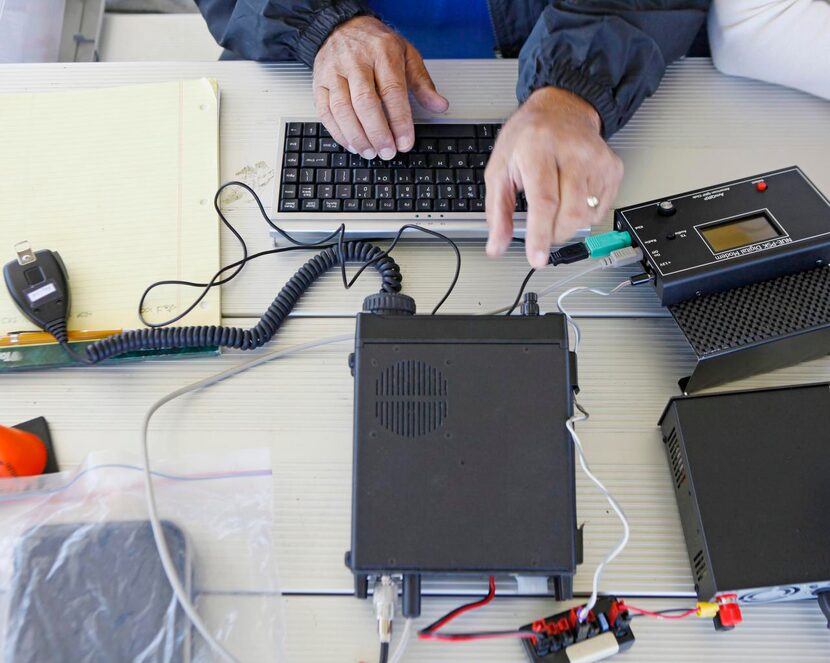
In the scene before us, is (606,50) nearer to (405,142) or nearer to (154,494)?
(405,142)

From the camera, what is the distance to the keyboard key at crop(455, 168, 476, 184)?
0.86m

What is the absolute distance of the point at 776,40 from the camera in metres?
0.91

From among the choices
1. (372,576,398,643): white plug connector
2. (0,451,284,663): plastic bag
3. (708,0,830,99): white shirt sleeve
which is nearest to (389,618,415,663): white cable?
(372,576,398,643): white plug connector

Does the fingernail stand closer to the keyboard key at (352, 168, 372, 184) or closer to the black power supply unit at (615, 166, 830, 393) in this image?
the keyboard key at (352, 168, 372, 184)

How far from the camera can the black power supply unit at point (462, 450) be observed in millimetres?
613

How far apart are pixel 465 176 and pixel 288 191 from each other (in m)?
0.22

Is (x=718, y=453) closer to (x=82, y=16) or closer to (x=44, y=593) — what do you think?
(x=44, y=593)

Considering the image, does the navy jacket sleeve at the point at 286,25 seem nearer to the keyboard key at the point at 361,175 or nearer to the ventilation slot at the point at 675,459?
the keyboard key at the point at 361,175

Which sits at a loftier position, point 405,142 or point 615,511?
point 405,142

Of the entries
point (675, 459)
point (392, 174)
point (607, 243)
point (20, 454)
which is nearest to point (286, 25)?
point (392, 174)

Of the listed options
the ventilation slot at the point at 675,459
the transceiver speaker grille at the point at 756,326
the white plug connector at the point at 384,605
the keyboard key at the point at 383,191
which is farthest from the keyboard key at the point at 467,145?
the white plug connector at the point at 384,605

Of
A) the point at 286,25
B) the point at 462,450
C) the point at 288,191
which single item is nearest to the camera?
the point at 462,450

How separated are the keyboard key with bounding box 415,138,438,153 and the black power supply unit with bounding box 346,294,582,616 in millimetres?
308

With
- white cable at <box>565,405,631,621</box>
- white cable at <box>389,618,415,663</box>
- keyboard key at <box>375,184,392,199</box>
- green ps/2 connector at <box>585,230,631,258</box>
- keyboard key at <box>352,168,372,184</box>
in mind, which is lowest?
white cable at <box>389,618,415,663</box>
